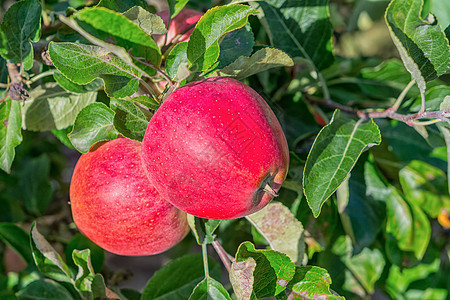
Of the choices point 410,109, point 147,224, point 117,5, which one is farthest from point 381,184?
point 117,5

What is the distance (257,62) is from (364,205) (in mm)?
452

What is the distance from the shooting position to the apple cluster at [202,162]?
1.79 ft

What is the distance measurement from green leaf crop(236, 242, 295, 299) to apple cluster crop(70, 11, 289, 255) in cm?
8

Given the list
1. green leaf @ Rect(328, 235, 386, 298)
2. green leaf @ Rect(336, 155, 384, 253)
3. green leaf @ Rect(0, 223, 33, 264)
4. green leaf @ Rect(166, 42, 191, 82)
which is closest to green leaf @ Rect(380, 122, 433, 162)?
green leaf @ Rect(336, 155, 384, 253)

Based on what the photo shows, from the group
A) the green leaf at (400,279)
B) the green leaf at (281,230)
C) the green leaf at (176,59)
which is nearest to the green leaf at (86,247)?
the green leaf at (281,230)

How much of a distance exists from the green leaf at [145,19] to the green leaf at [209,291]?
0.39 metres

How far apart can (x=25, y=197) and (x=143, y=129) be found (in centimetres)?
74

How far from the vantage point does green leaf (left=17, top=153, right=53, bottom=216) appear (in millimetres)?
1202

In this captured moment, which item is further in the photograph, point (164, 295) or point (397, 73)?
point (397, 73)

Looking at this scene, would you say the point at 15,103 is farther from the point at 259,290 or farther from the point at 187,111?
the point at 259,290

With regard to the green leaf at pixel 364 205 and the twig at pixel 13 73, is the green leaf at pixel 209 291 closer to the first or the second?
the green leaf at pixel 364 205

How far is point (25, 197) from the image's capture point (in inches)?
47.7

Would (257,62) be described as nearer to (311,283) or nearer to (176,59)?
(176,59)

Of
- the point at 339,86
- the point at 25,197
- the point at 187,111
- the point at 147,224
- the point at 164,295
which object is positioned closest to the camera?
the point at 187,111
